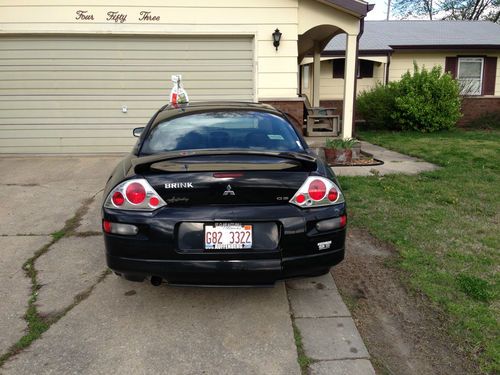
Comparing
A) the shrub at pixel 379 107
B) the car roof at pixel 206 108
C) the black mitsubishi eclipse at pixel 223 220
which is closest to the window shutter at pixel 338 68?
the shrub at pixel 379 107

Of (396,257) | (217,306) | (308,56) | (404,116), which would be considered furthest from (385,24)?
(217,306)

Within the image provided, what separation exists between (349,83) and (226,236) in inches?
316

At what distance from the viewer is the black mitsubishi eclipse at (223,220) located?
9.73 ft

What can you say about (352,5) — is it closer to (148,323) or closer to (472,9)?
(148,323)

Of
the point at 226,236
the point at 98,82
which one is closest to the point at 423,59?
the point at 98,82

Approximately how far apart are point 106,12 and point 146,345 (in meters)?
8.44

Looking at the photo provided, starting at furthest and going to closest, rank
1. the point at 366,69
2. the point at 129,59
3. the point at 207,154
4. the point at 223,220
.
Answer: the point at 366,69
the point at 129,59
the point at 207,154
the point at 223,220

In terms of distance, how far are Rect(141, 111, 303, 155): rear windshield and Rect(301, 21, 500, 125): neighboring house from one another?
14586mm

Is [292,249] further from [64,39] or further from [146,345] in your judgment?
[64,39]

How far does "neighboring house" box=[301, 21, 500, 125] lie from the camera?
17625mm

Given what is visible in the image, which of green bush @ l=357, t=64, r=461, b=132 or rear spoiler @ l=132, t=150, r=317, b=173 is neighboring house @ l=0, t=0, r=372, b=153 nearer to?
green bush @ l=357, t=64, r=461, b=132

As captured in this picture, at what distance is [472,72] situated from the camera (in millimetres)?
18391

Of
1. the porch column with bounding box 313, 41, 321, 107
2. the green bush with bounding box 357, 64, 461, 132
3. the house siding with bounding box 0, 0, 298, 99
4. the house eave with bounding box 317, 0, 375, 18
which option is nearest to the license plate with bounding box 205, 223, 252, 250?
the house siding with bounding box 0, 0, 298, 99

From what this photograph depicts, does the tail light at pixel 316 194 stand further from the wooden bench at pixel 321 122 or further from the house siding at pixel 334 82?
the house siding at pixel 334 82
